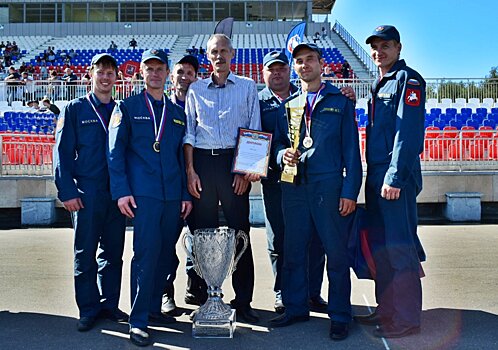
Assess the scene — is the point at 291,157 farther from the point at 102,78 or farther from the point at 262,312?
the point at 102,78

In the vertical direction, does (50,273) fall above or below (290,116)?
below

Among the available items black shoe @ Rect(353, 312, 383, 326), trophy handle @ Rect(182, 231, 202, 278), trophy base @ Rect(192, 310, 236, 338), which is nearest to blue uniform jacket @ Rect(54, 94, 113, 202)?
trophy handle @ Rect(182, 231, 202, 278)

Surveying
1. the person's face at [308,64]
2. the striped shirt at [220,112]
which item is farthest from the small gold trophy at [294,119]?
the striped shirt at [220,112]

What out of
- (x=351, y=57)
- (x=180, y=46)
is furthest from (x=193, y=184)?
(x=180, y=46)

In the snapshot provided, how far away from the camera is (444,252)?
22.1 ft

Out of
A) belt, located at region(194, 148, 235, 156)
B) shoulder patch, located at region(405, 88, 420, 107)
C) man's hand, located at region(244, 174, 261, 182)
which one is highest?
shoulder patch, located at region(405, 88, 420, 107)

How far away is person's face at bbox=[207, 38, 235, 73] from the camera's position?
4102 mm

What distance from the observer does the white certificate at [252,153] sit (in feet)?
13.1

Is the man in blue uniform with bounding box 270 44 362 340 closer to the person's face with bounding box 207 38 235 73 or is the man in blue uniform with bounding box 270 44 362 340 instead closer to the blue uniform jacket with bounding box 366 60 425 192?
the blue uniform jacket with bounding box 366 60 425 192

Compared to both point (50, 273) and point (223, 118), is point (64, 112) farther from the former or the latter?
point (50, 273)

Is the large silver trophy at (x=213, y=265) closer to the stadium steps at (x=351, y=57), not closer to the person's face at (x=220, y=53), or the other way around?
the person's face at (x=220, y=53)

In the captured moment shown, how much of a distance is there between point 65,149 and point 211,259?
52.8 inches

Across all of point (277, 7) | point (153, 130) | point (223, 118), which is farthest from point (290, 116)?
point (277, 7)

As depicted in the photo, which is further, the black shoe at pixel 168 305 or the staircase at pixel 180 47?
the staircase at pixel 180 47
